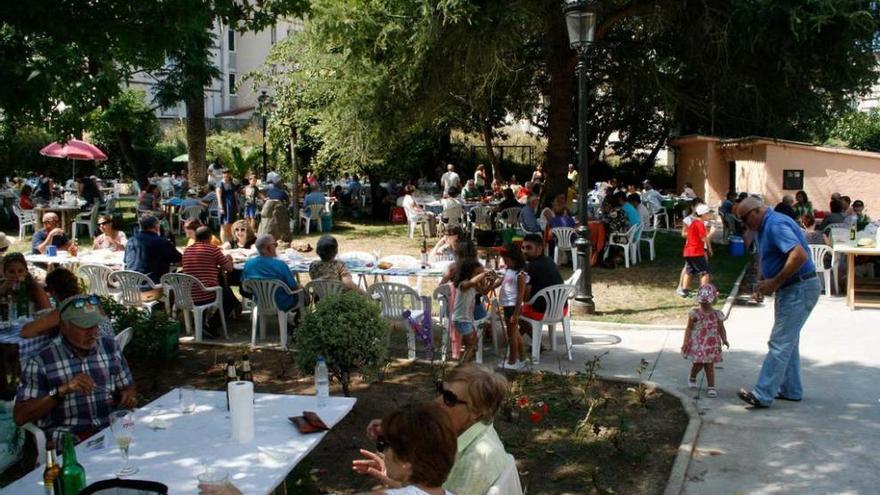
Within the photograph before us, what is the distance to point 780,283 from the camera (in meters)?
6.35

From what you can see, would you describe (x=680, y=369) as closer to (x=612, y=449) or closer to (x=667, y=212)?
(x=612, y=449)

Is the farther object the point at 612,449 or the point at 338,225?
the point at 338,225

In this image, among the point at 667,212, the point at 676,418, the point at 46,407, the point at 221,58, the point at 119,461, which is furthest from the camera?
the point at 221,58

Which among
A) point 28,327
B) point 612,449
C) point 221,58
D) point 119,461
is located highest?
point 221,58

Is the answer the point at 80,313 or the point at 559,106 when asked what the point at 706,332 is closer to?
the point at 80,313

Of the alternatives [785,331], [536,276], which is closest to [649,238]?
[536,276]

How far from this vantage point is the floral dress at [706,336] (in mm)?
6906

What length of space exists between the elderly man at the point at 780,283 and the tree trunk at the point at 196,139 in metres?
15.2

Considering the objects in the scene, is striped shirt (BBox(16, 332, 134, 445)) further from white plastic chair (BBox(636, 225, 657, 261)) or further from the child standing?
white plastic chair (BBox(636, 225, 657, 261))

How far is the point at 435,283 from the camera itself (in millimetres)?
12312

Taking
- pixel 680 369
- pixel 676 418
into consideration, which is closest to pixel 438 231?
pixel 680 369

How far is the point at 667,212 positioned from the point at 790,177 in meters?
3.35

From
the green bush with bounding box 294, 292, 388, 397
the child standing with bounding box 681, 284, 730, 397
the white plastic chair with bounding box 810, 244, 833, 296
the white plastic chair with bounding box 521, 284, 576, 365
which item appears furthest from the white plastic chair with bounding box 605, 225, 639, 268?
the green bush with bounding box 294, 292, 388, 397

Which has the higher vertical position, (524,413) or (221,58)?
(221,58)
